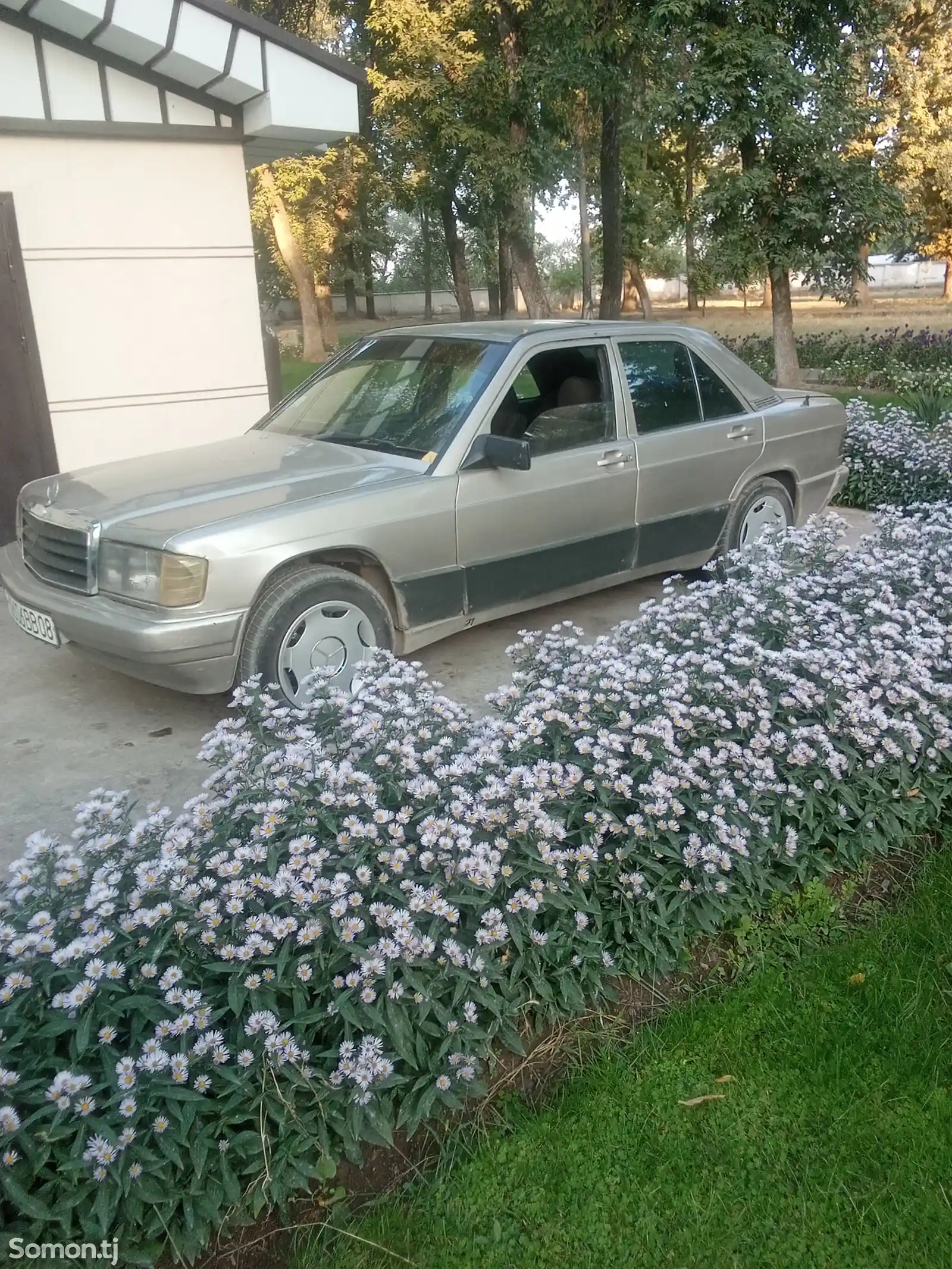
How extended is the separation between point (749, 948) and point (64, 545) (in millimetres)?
3250

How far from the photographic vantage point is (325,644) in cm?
454

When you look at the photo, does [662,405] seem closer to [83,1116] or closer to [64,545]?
[64,545]

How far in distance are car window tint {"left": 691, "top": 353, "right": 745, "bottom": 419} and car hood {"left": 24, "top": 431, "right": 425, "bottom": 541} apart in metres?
2.15

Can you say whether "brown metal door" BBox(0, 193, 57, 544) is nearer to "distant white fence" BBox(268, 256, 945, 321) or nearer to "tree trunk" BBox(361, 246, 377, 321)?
"tree trunk" BBox(361, 246, 377, 321)

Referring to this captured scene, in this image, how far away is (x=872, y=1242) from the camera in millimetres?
2295

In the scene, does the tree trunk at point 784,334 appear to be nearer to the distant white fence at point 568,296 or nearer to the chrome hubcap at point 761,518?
the chrome hubcap at point 761,518

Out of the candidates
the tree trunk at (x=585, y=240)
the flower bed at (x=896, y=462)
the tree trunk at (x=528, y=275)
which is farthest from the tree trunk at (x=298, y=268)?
the flower bed at (x=896, y=462)

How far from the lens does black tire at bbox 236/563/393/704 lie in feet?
14.2

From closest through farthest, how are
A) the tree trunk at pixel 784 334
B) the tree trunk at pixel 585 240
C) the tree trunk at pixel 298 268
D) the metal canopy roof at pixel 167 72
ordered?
the metal canopy roof at pixel 167 72 < the tree trunk at pixel 784 334 < the tree trunk at pixel 298 268 < the tree trunk at pixel 585 240

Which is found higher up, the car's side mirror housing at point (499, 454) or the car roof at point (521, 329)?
the car roof at point (521, 329)

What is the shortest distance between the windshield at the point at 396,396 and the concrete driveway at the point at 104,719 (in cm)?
119

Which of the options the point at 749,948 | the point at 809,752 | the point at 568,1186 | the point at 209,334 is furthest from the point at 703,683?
the point at 209,334

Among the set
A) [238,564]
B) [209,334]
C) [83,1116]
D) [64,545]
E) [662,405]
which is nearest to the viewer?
[83,1116]

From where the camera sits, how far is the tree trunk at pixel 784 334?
13688 millimetres
